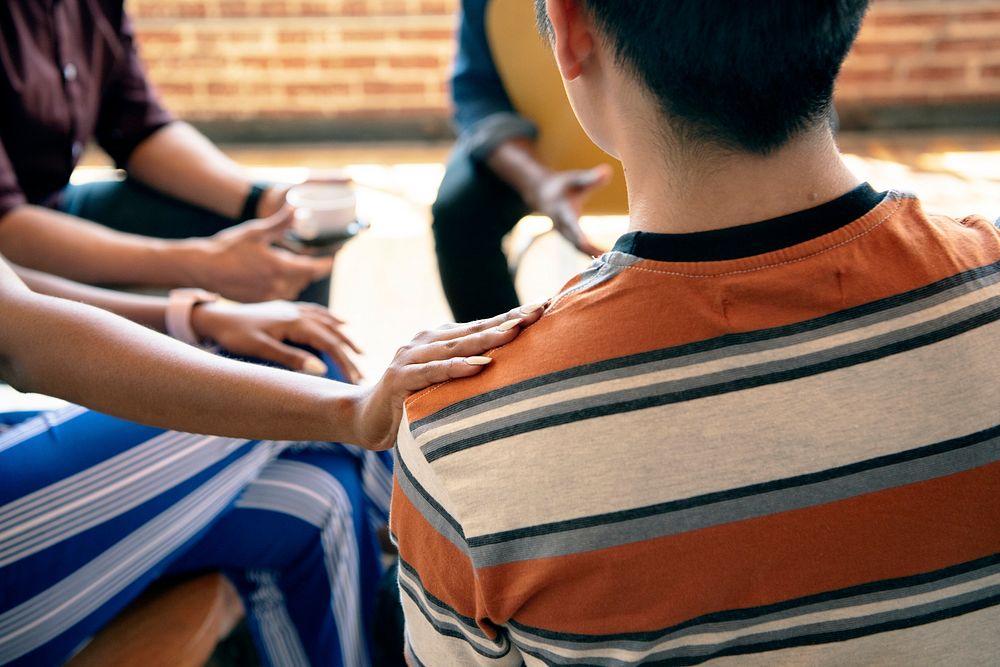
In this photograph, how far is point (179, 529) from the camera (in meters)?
1.05

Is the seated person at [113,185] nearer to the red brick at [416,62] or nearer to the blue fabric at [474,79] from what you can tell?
the blue fabric at [474,79]

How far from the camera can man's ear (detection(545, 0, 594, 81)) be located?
2.07 feet

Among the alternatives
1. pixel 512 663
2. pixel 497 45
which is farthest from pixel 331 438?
pixel 497 45

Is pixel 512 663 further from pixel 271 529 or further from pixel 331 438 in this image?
pixel 271 529

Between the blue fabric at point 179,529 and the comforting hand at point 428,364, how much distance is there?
0.31m

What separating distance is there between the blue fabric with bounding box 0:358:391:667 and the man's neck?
66 cm

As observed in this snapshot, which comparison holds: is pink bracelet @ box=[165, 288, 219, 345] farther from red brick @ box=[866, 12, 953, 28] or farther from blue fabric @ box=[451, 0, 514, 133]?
red brick @ box=[866, 12, 953, 28]

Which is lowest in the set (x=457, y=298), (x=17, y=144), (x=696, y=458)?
(x=457, y=298)

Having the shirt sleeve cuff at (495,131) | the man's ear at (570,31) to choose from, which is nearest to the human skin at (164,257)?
the shirt sleeve cuff at (495,131)

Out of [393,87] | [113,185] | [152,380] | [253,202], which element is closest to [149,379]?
[152,380]

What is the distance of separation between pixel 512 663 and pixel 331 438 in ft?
1.02

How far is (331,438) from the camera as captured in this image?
0.90m

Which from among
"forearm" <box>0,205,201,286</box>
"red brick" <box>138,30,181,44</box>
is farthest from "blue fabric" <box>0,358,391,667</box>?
"red brick" <box>138,30,181,44</box>

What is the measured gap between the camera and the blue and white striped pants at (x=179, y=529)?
0.92m
